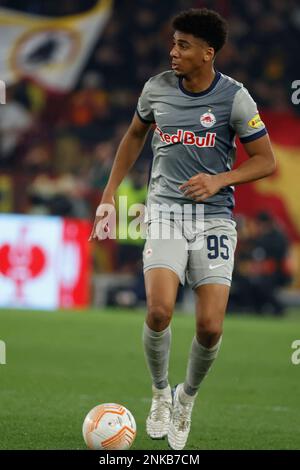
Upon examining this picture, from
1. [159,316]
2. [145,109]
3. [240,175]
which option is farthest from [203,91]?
[159,316]

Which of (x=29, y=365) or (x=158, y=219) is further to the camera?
(x=29, y=365)

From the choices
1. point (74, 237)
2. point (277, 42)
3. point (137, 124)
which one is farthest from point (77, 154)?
point (137, 124)

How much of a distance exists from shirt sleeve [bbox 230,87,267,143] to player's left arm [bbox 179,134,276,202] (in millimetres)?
43

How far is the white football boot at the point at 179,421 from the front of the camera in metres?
6.27

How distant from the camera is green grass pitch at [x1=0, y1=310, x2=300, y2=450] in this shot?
6621mm

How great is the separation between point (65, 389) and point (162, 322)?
229 centimetres

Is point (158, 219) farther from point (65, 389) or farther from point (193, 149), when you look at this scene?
point (65, 389)

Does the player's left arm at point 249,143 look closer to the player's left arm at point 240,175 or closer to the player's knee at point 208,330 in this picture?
the player's left arm at point 240,175

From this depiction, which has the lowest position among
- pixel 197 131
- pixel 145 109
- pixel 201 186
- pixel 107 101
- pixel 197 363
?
pixel 197 363

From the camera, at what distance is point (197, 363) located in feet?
21.5

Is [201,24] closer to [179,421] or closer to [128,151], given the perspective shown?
[128,151]

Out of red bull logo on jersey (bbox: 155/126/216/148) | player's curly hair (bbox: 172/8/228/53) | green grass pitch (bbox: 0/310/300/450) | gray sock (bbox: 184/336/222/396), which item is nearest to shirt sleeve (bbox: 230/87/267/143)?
red bull logo on jersey (bbox: 155/126/216/148)

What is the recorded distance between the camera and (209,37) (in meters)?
6.53

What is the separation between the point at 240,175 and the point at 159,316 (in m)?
0.88
